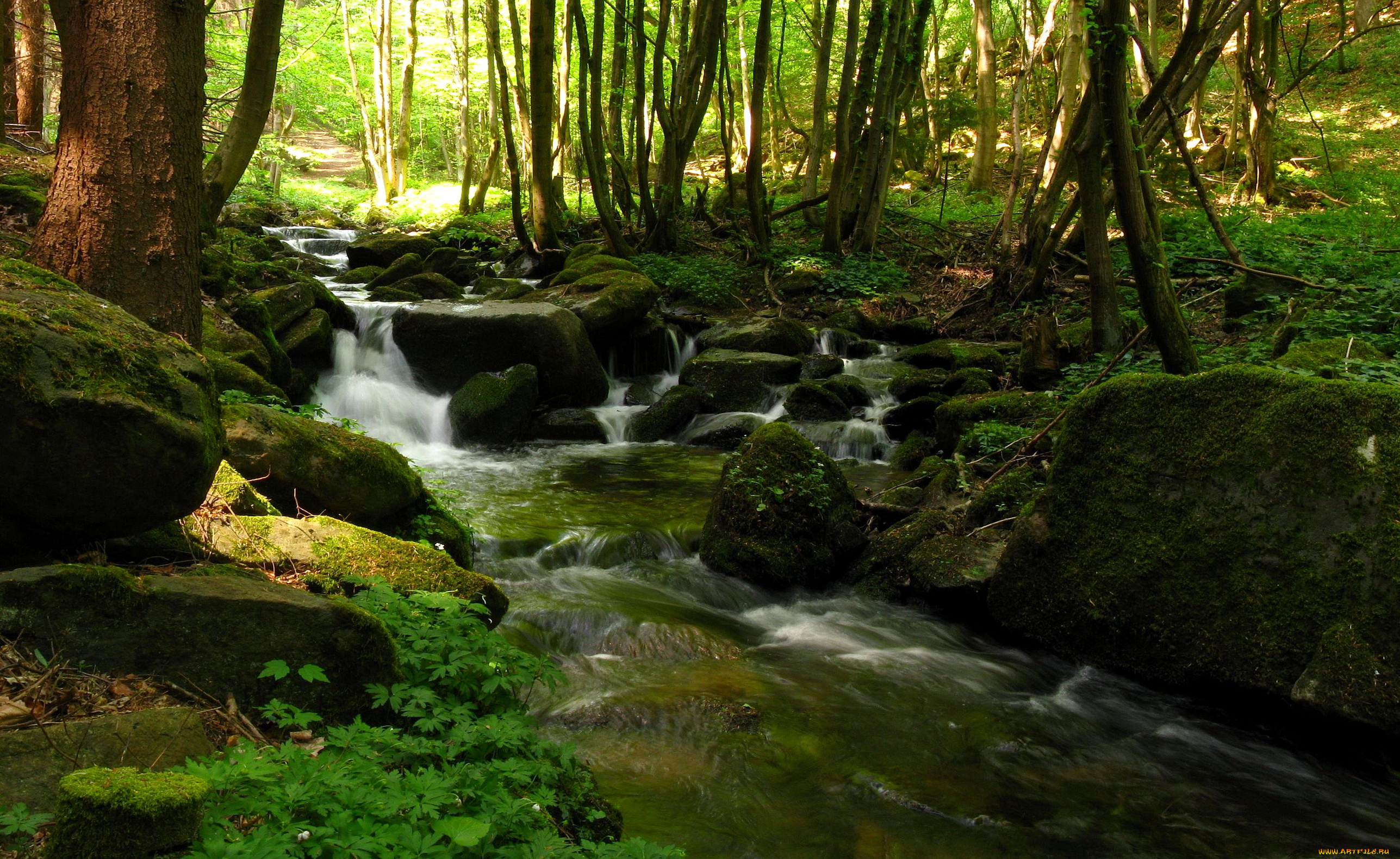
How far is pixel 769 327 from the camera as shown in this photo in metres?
13.2

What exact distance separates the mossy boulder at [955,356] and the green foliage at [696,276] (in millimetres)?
3954

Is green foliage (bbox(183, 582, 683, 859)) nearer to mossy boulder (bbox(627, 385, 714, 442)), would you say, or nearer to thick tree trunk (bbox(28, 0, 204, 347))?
thick tree trunk (bbox(28, 0, 204, 347))

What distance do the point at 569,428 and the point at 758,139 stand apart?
25.5 ft

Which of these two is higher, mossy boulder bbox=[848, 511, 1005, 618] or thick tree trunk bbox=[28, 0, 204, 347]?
thick tree trunk bbox=[28, 0, 204, 347]

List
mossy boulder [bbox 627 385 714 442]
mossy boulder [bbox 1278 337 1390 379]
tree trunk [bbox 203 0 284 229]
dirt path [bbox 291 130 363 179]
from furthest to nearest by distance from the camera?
dirt path [bbox 291 130 363 179]
mossy boulder [bbox 627 385 714 442]
tree trunk [bbox 203 0 284 229]
mossy boulder [bbox 1278 337 1390 379]

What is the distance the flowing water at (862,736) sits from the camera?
3785 millimetres

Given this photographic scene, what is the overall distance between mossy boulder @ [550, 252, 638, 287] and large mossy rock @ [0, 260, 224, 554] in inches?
450

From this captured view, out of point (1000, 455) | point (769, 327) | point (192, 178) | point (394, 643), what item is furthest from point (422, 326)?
point (394, 643)

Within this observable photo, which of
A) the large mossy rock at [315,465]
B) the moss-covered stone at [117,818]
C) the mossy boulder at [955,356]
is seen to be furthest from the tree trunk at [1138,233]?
the moss-covered stone at [117,818]

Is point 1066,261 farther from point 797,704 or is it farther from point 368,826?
point 368,826

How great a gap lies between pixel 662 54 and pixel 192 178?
43.9 ft

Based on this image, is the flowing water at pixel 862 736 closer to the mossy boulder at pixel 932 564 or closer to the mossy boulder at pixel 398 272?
the mossy boulder at pixel 932 564

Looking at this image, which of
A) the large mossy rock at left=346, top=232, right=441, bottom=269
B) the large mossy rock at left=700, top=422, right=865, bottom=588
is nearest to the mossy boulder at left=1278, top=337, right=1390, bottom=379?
the large mossy rock at left=700, top=422, right=865, bottom=588

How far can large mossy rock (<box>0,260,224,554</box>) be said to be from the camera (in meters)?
2.65
